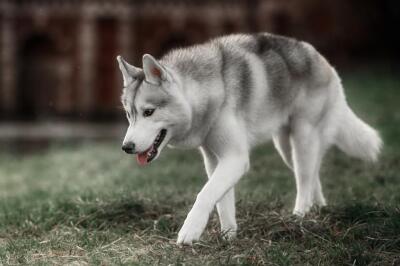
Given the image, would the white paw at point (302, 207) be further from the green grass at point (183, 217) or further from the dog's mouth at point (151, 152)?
the dog's mouth at point (151, 152)

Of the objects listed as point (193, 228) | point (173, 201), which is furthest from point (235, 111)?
point (173, 201)

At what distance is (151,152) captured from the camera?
495 cm

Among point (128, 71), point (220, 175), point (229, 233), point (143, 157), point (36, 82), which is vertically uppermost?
point (128, 71)

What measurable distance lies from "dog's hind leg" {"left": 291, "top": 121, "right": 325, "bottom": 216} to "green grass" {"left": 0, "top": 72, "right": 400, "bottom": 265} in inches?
7.7

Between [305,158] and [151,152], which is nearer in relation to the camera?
[151,152]

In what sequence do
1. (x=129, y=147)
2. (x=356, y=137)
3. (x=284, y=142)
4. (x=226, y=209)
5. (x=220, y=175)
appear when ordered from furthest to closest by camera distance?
(x=356, y=137) → (x=284, y=142) → (x=226, y=209) → (x=220, y=175) → (x=129, y=147)

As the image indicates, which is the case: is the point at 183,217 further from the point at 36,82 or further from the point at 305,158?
the point at 36,82

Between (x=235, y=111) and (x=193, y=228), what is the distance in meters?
0.95

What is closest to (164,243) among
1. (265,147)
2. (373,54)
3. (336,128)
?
(336,128)

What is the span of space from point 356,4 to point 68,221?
27.1 metres

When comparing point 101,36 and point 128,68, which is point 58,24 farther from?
point 128,68

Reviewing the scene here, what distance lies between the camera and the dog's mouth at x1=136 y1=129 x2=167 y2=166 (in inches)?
194

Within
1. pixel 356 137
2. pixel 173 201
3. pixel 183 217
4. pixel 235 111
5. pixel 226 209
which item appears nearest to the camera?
pixel 235 111

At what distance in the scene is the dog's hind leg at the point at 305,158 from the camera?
20.5 ft
